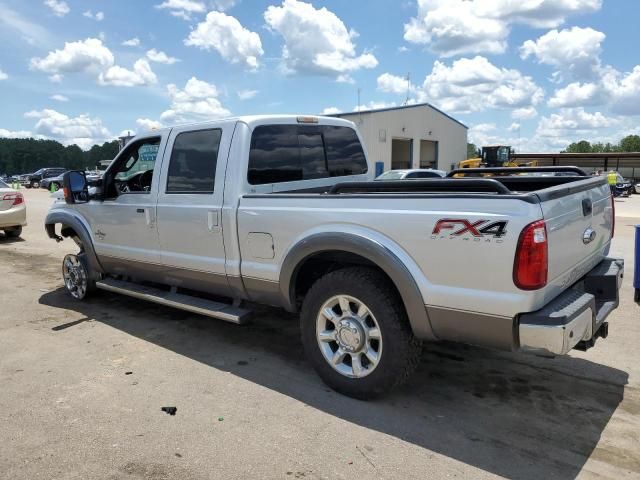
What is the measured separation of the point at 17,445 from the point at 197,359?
1541 millimetres

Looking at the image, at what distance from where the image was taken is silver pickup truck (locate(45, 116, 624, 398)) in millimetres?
2836

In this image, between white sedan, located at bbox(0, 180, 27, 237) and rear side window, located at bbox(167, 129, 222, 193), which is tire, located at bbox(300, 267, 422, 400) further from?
white sedan, located at bbox(0, 180, 27, 237)

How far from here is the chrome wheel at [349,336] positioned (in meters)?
3.46

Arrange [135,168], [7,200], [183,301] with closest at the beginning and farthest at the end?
[183,301] < [135,168] < [7,200]

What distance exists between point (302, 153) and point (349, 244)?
1674mm

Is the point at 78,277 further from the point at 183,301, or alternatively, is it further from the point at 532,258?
the point at 532,258

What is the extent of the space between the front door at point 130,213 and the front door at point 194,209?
7.5 inches

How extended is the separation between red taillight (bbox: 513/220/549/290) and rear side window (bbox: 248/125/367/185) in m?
2.31

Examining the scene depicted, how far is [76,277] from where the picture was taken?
6.14 meters

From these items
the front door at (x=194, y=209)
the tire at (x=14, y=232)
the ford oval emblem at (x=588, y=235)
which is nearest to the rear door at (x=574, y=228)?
the ford oval emblem at (x=588, y=235)

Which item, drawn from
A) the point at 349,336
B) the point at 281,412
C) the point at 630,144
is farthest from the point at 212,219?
the point at 630,144

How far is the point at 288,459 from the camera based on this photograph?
2.90 metres

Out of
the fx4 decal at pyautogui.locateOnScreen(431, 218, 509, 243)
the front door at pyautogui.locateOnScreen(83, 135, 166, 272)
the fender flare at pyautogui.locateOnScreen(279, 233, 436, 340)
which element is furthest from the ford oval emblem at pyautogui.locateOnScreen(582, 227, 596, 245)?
the front door at pyautogui.locateOnScreen(83, 135, 166, 272)

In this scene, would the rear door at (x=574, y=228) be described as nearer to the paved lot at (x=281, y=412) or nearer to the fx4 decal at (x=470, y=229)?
the fx4 decal at (x=470, y=229)
